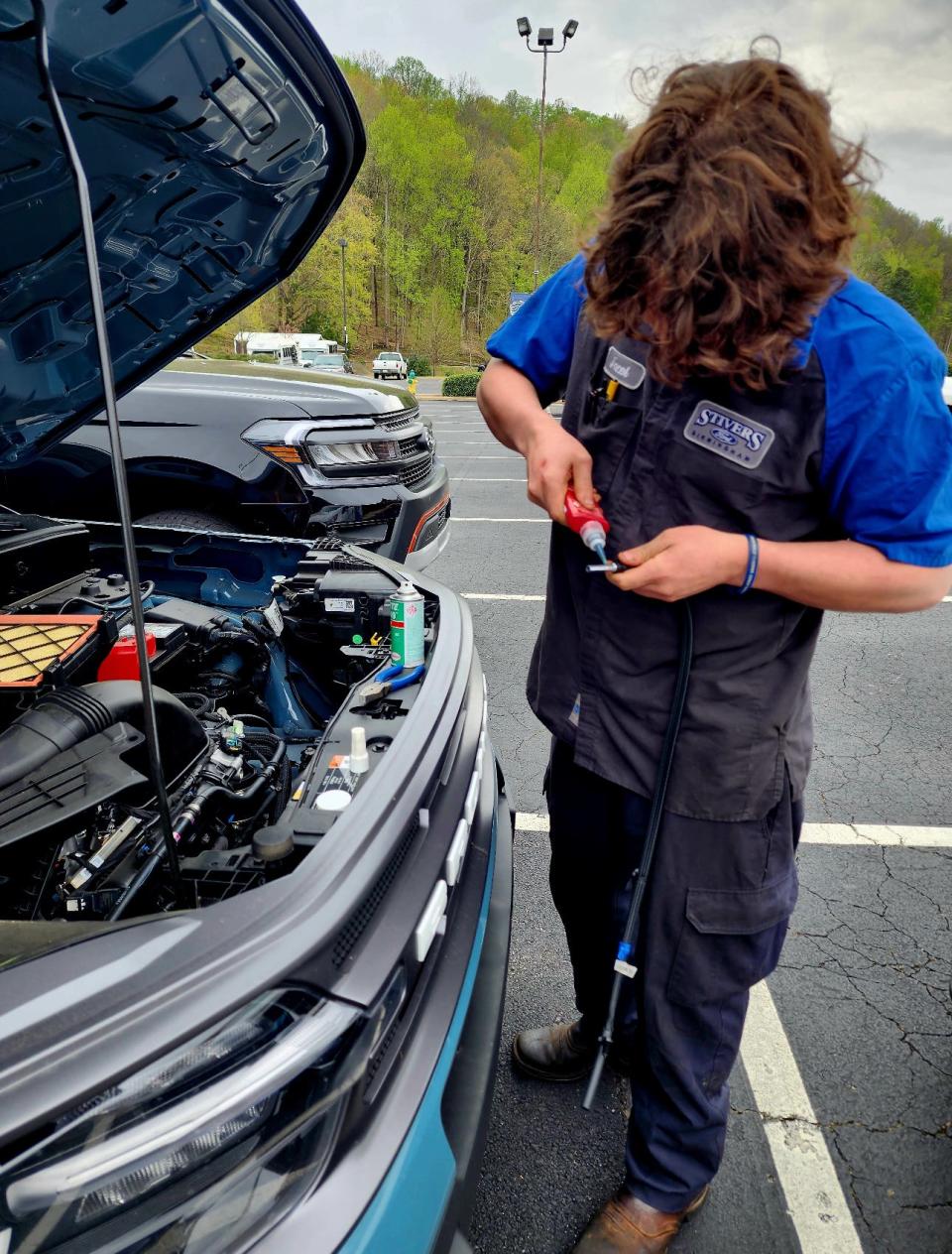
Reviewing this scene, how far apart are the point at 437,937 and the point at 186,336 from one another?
→ 1.57 m

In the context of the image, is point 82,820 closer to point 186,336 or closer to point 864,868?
point 186,336

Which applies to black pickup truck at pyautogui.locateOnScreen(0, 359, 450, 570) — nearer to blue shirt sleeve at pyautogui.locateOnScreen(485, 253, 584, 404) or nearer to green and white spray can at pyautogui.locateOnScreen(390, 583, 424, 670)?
green and white spray can at pyautogui.locateOnScreen(390, 583, 424, 670)

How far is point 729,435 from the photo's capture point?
114cm

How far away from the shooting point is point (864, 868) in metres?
2.66

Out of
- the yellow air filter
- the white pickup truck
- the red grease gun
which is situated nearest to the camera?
the red grease gun

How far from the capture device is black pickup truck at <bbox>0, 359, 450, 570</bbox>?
3.81 m

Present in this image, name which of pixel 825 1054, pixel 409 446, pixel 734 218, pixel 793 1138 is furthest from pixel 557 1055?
pixel 409 446

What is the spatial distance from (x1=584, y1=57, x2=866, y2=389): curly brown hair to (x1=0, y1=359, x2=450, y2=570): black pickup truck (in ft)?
9.60

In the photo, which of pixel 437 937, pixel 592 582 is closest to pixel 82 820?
pixel 437 937

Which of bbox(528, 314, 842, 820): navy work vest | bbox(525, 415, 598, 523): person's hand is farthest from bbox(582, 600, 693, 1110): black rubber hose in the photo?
bbox(525, 415, 598, 523): person's hand

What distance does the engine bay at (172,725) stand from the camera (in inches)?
51.0

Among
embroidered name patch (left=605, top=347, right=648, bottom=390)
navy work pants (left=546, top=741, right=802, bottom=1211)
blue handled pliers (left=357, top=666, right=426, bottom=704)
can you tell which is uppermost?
embroidered name patch (left=605, top=347, right=648, bottom=390)

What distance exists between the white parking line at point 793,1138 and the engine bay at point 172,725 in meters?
1.31

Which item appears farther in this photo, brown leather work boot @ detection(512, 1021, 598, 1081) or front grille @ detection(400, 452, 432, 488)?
front grille @ detection(400, 452, 432, 488)
